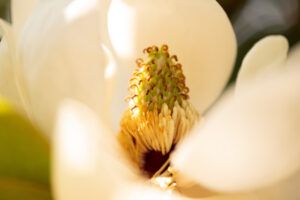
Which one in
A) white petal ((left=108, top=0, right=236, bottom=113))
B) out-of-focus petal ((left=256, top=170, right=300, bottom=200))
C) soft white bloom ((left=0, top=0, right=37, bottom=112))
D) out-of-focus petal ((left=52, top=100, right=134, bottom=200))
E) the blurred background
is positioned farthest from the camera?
the blurred background

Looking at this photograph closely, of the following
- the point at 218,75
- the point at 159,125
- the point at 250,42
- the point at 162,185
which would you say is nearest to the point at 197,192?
the point at 162,185

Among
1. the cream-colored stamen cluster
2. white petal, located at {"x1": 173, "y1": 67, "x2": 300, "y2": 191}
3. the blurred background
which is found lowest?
white petal, located at {"x1": 173, "y1": 67, "x2": 300, "y2": 191}

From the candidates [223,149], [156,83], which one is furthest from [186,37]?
[223,149]

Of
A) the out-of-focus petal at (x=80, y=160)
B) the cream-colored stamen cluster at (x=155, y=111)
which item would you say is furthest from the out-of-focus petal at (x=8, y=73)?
the out-of-focus petal at (x=80, y=160)

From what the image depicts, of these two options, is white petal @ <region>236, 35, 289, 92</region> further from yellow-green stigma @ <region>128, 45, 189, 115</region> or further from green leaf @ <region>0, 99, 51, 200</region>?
green leaf @ <region>0, 99, 51, 200</region>

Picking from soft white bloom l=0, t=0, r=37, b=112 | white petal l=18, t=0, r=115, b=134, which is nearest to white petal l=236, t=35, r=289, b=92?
white petal l=18, t=0, r=115, b=134

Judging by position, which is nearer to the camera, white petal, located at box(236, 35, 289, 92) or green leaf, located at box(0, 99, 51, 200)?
green leaf, located at box(0, 99, 51, 200)

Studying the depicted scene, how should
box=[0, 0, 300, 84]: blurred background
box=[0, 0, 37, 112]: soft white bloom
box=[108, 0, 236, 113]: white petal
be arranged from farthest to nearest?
box=[0, 0, 300, 84]: blurred background → box=[108, 0, 236, 113]: white petal → box=[0, 0, 37, 112]: soft white bloom

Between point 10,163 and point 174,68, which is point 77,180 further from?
point 174,68
